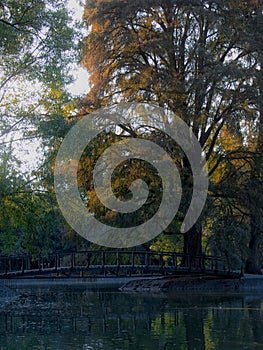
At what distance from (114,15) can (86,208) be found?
795cm

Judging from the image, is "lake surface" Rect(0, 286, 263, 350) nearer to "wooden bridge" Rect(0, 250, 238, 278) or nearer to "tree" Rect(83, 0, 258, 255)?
"wooden bridge" Rect(0, 250, 238, 278)

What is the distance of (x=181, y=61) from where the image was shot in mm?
28156

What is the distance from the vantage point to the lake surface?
13.8m

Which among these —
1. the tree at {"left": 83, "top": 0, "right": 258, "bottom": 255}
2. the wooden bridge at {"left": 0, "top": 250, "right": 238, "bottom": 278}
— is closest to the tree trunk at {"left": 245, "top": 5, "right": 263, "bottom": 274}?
the tree at {"left": 83, "top": 0, "right": 258, "bottom": 255}

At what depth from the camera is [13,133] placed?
20797 mm

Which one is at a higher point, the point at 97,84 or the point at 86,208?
the point at 97,84

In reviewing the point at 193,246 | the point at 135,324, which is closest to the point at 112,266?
the point at 193,246

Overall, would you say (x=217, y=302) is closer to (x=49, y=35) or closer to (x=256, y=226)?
(x=256, y=226)

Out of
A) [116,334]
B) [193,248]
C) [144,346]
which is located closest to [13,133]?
[116,334]

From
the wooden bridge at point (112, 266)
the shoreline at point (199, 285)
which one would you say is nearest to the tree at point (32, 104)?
the wooden bridge at point (112, 266)

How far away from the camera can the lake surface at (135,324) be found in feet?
45.3

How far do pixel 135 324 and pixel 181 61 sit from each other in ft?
46.4

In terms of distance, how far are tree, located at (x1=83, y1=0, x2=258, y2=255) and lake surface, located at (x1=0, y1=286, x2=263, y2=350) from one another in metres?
4.86

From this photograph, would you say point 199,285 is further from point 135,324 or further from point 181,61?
point 135,324
